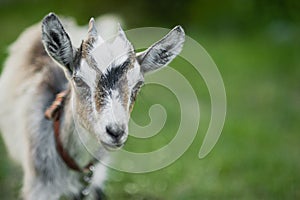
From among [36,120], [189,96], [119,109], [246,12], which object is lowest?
[246,12]

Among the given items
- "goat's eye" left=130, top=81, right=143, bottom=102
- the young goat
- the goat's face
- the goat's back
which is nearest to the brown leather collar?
the young goat

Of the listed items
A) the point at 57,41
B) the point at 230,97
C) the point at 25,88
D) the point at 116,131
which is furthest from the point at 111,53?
the point at 230,97

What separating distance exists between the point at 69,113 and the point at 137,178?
1764 millimetres

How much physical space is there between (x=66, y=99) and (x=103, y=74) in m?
0.67

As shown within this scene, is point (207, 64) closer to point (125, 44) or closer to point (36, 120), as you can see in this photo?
point (36, 120)

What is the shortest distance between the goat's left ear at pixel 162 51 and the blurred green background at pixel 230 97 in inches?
13.4

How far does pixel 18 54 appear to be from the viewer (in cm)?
507

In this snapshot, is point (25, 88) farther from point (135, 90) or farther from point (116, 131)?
point (116, 131)

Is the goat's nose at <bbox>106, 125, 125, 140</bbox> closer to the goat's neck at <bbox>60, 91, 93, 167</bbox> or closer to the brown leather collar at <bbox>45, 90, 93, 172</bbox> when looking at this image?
the goat's neck at <bbox>60, 91, 93, 167</bbox>

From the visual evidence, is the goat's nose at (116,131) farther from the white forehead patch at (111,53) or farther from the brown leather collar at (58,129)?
the brown leather collar at (58,129)

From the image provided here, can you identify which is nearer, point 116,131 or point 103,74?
point 116,131

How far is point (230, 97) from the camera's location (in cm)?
864

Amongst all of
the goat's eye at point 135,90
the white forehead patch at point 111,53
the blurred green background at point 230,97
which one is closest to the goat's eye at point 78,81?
the white forehead patch at point 111,53

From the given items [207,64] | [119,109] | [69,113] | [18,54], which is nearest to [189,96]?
[207,64]
